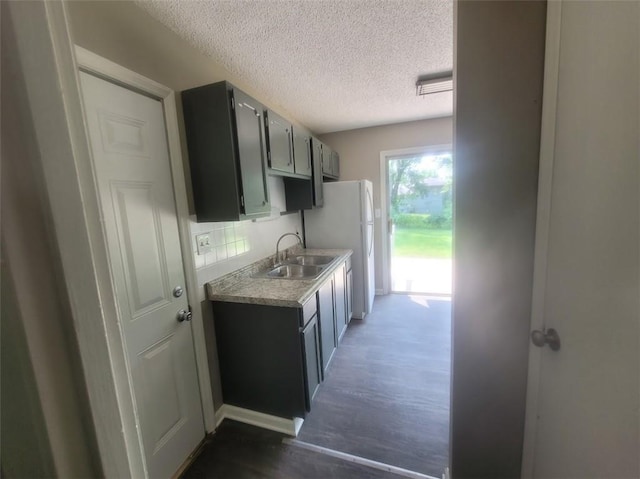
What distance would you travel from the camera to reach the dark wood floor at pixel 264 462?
1437 mm

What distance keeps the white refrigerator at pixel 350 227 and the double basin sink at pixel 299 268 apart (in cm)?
46

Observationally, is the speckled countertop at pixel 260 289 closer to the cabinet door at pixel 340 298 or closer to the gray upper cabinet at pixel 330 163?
the cabinet door at pixel 340 298

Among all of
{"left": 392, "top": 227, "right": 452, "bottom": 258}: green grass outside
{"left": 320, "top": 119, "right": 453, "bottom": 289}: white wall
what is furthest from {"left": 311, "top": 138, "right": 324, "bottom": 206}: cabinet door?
{"left": 392, "top": 227, "right": 452, "bottom": 258}: green grass outside

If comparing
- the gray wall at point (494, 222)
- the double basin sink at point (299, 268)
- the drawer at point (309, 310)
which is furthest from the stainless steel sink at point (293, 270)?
the gray wall at point (494, 222)

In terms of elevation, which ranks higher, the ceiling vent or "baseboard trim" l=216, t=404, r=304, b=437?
the ceiling vent

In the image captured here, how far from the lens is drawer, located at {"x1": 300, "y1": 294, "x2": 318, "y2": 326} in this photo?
165 centimetres

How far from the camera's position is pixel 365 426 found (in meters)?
1.73

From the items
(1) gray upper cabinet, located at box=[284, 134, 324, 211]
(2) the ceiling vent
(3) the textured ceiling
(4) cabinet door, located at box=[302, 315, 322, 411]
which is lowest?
(4) cabinet door, located at box=[302, 315, 322, 411]

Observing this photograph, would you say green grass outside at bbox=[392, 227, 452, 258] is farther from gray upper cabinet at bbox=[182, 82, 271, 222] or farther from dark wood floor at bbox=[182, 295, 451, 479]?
gray upper cabinet at bbox=[182, 82, 271, 222]

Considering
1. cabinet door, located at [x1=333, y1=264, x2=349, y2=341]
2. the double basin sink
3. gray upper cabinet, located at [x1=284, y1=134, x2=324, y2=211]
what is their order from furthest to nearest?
gray upper cabinet, located at [x1=284, y1=134, x2=324, y2=211] → cabinet door, located at [x1=333, y1=264, x2=349, y2=341] → the double basin sink

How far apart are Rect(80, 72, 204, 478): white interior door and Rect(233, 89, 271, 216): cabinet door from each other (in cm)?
39

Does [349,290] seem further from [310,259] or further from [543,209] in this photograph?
[543,209]

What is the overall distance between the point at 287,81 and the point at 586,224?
2.14 m

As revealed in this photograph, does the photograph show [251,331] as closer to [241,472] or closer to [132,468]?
[241,472]
